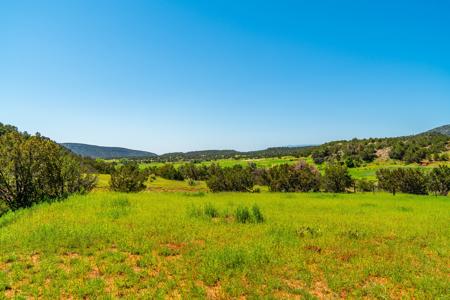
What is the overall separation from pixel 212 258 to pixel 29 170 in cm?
1658

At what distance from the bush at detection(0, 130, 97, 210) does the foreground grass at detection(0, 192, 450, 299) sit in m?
5.31

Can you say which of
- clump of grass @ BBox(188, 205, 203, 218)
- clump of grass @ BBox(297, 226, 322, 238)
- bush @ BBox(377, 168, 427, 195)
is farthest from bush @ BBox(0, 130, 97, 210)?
bush @ BBox(377, 168, 427, 195)

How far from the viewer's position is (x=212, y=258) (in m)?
9.48

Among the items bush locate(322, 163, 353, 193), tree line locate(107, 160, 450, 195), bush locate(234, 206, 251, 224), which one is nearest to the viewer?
bush locate(234, 206, 251, 224)

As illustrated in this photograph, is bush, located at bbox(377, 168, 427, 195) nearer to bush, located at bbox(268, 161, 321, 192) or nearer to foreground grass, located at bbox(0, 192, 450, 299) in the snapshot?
bush, located at bbox(268, 161, 321, 192)

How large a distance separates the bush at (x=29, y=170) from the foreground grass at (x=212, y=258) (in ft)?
17.4

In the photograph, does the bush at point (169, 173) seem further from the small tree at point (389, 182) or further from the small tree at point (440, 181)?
the small tree at point (440, 181)

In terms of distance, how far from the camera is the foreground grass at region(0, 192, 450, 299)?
25.3 feet

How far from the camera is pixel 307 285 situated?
316 inches

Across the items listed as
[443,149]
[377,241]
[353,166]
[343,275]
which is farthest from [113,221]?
[443,149]

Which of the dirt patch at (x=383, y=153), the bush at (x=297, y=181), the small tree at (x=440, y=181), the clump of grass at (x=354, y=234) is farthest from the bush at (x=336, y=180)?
the dirt patch at (x=383, y=153)

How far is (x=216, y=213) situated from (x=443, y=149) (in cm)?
16034

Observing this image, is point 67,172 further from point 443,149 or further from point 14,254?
point 443,149

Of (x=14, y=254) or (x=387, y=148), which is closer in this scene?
(x=14, y=254)
